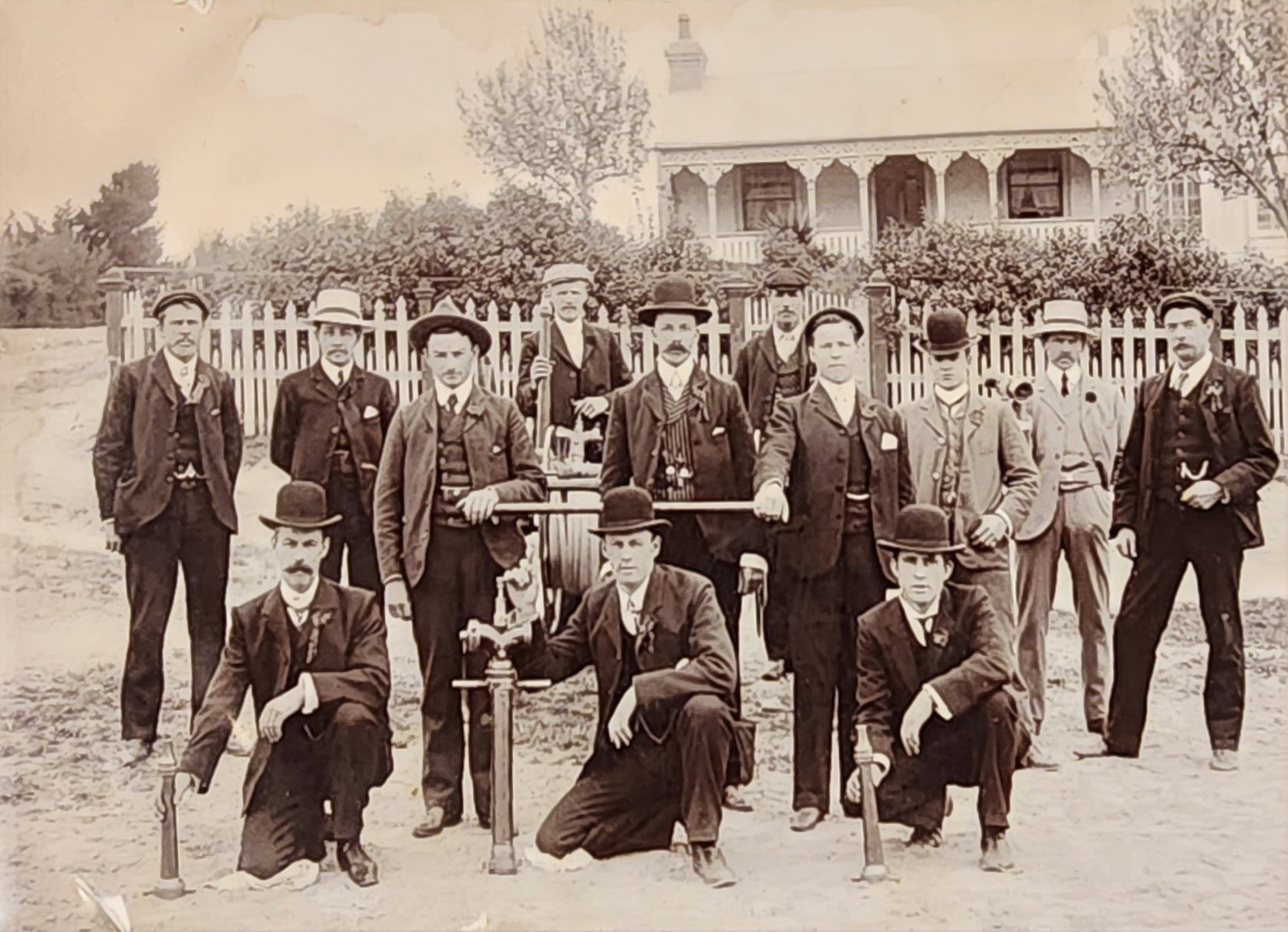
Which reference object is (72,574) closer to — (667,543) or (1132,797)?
(667,543)

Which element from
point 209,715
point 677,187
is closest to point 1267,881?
point 677,187

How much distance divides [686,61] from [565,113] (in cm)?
31

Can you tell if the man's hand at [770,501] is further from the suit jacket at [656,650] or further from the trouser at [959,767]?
the trouser at [959,767]

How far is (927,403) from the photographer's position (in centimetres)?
298

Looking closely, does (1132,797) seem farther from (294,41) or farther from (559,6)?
(294,41)

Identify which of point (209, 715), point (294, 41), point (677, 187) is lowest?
point (209, 715)

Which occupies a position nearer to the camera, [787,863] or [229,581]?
[787,863]

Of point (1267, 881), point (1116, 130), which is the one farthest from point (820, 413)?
point (1267, 881)

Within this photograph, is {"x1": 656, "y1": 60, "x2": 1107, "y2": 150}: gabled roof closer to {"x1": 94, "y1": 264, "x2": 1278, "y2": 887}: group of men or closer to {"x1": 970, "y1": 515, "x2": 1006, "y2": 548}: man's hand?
{"x1": 94, "y1": 264, "x2": 1278, "y2": 887}: group of men

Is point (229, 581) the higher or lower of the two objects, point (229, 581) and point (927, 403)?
the lower

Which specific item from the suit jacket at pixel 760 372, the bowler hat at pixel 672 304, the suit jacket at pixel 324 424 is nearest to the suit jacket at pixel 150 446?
the suit jacket at pixel 324 424

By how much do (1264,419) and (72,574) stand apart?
2.78m

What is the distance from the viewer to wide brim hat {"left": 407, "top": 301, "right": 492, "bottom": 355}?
3020mm

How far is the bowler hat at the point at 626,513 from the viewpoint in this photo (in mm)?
2854
